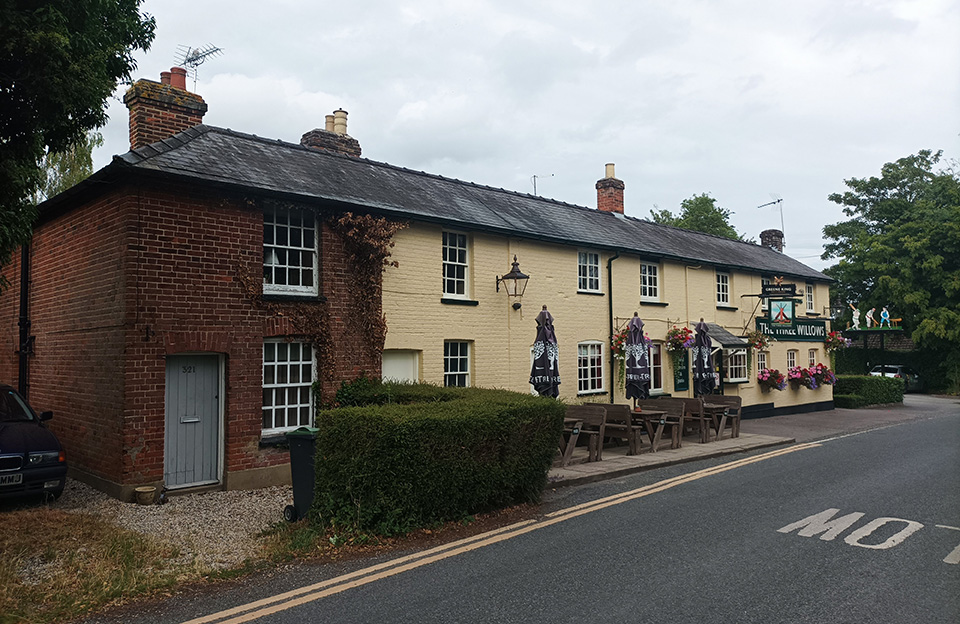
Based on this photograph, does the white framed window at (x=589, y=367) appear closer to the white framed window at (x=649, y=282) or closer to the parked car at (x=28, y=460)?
the white framed window at (x=649, y=282)

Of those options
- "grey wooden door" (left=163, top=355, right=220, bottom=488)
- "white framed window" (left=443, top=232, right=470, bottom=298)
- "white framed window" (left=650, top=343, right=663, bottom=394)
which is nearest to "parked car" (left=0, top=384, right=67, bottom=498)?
"grey wooden door" (left=163, top=355, right=220, bottom=488)

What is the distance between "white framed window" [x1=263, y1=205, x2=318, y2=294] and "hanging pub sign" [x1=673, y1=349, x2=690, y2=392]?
12.5m

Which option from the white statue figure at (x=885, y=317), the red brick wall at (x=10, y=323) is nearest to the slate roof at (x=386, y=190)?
the red brick wall at (x=10, y=323)

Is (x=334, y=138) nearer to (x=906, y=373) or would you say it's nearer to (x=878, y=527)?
(x=878, y=527)

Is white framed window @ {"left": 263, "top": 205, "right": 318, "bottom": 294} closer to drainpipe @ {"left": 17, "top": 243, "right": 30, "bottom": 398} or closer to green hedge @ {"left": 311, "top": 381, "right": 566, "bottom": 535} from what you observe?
green hedge @ {"left": 311, "top": 381, "right": 566, "bottom": 535}

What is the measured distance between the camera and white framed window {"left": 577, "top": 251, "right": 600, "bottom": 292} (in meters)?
18.2

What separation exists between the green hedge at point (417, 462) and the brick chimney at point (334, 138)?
950 cm

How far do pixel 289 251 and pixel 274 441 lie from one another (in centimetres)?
333

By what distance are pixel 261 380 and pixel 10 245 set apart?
437cm

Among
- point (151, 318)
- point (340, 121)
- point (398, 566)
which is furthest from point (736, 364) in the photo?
point (398, 566)

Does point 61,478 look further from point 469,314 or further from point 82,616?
point 469,314

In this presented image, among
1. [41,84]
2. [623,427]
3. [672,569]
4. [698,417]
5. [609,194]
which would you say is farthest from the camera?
[609,194]

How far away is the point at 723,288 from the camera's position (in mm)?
23531

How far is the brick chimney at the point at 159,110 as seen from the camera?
39.8ft
